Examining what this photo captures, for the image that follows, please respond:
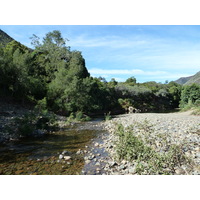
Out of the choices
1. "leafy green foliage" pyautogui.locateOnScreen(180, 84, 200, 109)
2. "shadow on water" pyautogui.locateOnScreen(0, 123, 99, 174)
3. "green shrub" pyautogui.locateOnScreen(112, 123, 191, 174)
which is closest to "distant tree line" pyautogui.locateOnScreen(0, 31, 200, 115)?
"leafy green foliage" pyautogui.locateOnScreen(180, 84, 200, 109)

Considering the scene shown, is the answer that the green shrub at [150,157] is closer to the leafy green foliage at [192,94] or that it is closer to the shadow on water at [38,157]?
the shadow on water at [38,157]

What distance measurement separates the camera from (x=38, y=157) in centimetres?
662

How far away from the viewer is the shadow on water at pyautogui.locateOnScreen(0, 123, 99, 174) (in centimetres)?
541

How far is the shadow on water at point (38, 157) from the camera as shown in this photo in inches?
213

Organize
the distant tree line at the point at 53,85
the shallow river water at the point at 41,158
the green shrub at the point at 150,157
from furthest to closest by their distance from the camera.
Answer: the distant tree line at the point at 53,85, the shallow river water at the point at 41,158, the green shrub at the point at 150,157

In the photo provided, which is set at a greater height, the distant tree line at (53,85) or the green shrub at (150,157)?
the distant tree line at (53,85)

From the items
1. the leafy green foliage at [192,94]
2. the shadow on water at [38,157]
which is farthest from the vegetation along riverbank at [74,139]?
the leafy green foliage at [192,94]

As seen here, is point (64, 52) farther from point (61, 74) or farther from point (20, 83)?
point (20, 83)

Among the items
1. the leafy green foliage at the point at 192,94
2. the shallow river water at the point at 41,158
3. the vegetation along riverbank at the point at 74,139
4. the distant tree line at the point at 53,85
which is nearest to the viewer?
the vegetation along riverbank at the point at 74,139

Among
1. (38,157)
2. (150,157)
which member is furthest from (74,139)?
(150,157)

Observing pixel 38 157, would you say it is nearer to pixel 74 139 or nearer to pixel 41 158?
pixel 41 158

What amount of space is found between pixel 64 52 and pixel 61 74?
56.3ft

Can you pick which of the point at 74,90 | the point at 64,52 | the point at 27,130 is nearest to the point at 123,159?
the point at 27,130

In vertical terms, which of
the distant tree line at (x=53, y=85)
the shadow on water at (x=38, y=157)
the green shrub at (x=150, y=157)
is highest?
the distant tree line at (x=53, y=85)
